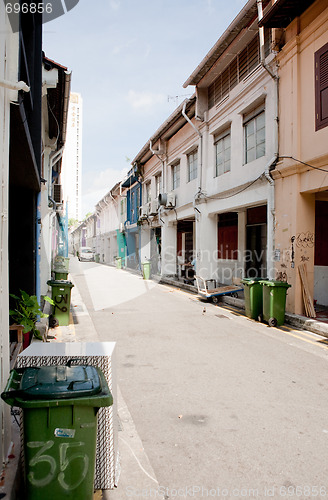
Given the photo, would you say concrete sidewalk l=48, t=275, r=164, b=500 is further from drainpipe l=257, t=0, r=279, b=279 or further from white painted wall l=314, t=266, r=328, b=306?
white painted wall l=314, t=266, r=328, b=306

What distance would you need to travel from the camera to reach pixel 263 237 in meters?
14.1

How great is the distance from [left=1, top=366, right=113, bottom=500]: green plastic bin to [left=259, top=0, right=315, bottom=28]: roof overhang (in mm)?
9416

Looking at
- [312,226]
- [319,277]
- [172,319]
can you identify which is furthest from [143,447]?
[319,277]

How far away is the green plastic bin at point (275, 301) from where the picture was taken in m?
8.48

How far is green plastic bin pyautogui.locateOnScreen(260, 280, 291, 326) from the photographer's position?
8.48 metres

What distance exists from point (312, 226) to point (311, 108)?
291 centimetres

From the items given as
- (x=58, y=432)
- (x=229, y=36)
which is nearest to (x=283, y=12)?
(x=229, y=36)

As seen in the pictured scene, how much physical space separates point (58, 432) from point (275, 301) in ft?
23.9

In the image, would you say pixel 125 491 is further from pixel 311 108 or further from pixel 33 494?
pixel 311 108

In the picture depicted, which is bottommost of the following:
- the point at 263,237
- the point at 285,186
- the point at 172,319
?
the point at 172,319

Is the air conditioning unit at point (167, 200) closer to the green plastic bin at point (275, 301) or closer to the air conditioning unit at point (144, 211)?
the air conditioning unit at point (144, 211)

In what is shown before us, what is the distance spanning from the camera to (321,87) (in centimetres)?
817

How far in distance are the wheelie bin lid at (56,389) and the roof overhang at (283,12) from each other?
9.29 meters

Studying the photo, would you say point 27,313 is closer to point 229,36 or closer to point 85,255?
point 229,36
